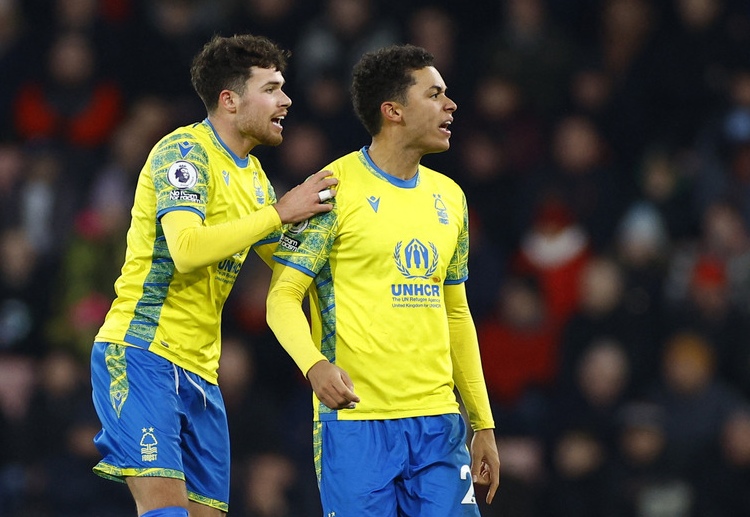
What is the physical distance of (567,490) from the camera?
821cm

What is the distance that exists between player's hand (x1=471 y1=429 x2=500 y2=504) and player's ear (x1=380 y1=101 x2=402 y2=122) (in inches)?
49.3

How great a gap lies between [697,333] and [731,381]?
1.21 ft

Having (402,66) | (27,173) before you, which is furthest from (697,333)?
(27,173)

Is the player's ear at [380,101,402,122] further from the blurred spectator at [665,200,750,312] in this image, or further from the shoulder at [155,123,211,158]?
the blurred spectator at [665,200,750,312]

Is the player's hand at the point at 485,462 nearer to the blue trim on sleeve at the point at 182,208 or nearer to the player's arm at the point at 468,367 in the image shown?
the player's arm at the point at 468,367

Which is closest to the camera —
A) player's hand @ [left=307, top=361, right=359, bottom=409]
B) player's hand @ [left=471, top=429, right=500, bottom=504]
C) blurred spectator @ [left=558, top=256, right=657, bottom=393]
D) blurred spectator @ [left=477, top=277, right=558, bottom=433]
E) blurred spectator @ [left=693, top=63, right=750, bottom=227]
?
player's hand @ [left=307, top=361, right=359, bottom=409]

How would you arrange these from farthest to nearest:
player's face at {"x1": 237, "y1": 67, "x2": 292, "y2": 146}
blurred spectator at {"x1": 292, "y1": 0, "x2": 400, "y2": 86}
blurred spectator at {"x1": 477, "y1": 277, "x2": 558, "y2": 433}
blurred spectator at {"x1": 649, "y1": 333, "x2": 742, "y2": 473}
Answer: blurred spectator at {"x1": 292, "y1": 0, "x2": 400, "y2": 86}, blurred spectator at {"x1": 477, "y1": 277, "x2": 558, "y2": 433}, blurred spectator at {"x1": 649, "y1": 333, "x2": 742, "y2": 473}, player's face at {"x1": 237, "y1": 67, "x2": 292, "y2": 146}

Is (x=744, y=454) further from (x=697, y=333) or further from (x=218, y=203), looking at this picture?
(x=218, y=203)

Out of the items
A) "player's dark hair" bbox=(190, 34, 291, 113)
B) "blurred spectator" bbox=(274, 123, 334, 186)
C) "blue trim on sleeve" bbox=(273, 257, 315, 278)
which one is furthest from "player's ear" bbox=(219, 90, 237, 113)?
"blurred spectator" bbox=(274, 123, 334, 186)

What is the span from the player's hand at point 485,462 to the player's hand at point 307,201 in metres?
1.08

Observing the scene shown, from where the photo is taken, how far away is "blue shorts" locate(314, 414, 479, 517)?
4840mm

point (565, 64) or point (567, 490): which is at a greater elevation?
point (565, 64)

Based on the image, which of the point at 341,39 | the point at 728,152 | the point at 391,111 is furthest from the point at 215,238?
the point at 341,39

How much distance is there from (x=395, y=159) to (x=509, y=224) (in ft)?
14.6
